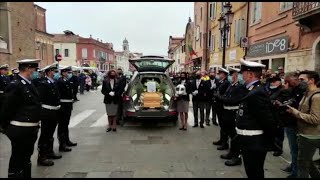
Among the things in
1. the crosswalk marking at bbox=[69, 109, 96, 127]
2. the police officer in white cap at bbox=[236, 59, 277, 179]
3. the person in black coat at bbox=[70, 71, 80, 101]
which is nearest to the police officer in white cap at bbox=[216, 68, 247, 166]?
the police officer in white cap at bbox=[236, 59, 277, 179]

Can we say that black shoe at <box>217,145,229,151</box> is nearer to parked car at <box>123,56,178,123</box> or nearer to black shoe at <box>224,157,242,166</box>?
black shoe at <box>224,157,242,166</box>

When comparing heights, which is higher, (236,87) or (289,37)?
(289,37)

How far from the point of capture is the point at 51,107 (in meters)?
5.89

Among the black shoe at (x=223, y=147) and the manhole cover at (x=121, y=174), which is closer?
the manhole cover at (x=121, y=174)

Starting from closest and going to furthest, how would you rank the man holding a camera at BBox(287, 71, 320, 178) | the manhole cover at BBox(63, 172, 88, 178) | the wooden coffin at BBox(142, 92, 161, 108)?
1. the man holding a camera at BBox(287, 71, 320, 178)
2. the manhole cover at BBox(63, 172, 88, 178)
3. the wooden coffin at BBox(142, 92, 161, 108)

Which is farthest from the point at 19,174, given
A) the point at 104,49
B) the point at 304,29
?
the point at 104,49

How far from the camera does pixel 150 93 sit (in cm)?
961

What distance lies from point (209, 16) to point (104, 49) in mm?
50284

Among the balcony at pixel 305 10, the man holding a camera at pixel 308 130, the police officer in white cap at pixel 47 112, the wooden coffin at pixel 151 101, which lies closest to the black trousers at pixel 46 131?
the police officer in white cap at pixel 47 112

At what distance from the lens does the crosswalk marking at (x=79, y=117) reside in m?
10.2

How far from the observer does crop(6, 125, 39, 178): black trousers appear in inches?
169

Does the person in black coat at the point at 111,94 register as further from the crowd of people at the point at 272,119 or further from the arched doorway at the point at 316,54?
the arched doorway at the point at 316,54

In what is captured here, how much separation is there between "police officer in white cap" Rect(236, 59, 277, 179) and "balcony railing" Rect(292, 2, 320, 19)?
716 centimetres

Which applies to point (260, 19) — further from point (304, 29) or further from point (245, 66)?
point (245, 66)
